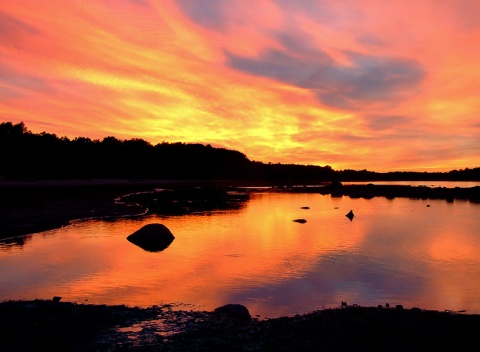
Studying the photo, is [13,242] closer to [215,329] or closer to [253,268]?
[253,268]

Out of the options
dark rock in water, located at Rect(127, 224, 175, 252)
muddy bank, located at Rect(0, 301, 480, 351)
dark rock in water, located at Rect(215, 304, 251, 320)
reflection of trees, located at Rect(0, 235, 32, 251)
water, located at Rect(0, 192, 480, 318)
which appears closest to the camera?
muddy bank, located at Rect(0, 301, 480, 351)

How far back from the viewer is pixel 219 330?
11.9m

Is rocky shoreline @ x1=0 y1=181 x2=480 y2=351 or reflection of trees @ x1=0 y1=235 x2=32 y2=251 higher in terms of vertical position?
reflection of trees @ x1=0 y1=235 x2=32 y2=251

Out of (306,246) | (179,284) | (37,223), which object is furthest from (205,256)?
(37,223)

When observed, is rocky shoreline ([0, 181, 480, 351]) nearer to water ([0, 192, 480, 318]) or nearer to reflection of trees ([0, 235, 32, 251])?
water ([0, 192, 480, 318])

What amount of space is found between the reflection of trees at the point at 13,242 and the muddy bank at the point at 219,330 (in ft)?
42.3

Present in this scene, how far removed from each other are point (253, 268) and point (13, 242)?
17.1m

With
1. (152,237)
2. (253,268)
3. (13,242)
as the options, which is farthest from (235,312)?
(13,242)

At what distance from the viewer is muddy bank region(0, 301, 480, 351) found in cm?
1061

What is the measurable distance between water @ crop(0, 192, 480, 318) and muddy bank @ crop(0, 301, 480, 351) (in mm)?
1818

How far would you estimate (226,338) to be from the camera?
11.2 meters

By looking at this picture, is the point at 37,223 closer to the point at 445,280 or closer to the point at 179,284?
the point at 179,284

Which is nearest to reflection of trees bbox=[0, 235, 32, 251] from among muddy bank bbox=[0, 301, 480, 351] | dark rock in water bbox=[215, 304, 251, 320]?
muddy bank bbox=[0, 301, 480, 351]

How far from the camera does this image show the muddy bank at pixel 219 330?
1061 centimetres
